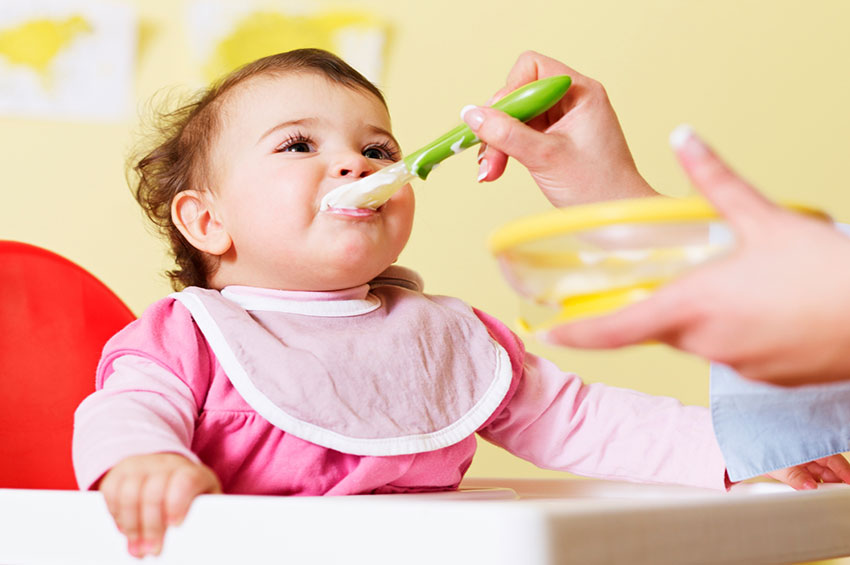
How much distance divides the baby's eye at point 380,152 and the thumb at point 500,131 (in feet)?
0.39

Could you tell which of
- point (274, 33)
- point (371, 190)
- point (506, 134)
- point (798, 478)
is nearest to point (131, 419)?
point (371, 190)

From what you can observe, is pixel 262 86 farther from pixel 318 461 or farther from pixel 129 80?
pixel 129 80

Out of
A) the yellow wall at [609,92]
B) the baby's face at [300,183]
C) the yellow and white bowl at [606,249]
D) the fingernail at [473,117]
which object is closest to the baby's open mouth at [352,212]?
the baby's face at [300,183]

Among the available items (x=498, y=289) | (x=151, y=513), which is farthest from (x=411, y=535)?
(x=498, y=289)

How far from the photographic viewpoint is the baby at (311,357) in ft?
2.38

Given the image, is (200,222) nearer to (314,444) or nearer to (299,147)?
(299,147)

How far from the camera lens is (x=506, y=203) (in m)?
1.79

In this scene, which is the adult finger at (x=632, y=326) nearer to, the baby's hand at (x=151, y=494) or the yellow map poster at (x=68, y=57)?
the baby's hand at (x=151, y=494)

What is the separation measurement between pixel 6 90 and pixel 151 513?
1378 millimetres

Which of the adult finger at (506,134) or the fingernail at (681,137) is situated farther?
the adult finger at (506,134)

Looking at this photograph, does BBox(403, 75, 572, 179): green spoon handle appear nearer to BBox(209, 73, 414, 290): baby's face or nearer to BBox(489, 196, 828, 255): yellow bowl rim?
BBox(209, 73, 414, 290): baby's face

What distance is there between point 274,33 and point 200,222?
980 mm

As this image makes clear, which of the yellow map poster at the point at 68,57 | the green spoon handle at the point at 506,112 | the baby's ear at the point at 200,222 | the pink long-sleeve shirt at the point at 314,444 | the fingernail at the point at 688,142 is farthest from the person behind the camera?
the yellow map poster at the point at 68,57

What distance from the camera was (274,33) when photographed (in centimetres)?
178
